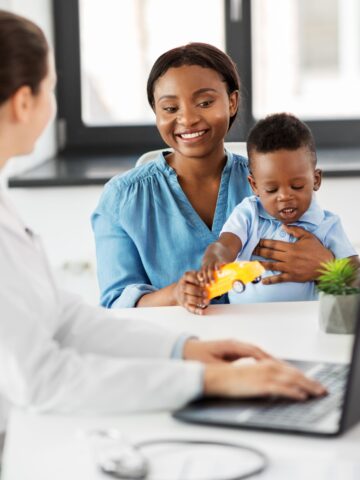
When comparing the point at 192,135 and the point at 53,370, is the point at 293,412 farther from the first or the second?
the point at 192,135

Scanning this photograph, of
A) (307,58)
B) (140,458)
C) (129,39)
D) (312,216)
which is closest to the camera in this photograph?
(140,458)

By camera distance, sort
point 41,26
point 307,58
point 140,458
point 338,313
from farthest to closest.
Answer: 1. point 307,58
2. point 41,26
3. point 338,313
4. point 140,458

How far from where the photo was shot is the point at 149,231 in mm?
2133

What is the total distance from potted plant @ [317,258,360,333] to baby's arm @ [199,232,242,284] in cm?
22

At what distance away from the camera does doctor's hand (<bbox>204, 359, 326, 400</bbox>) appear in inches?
46.0

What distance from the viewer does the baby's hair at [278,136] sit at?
1962 millimetres

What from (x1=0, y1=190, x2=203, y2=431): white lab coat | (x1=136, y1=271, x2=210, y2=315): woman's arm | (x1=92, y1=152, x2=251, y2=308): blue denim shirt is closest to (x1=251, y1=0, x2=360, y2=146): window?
(x1=92, y1=152, x2=251, y2=308): blue denim shirt

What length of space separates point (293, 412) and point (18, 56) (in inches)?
22.0

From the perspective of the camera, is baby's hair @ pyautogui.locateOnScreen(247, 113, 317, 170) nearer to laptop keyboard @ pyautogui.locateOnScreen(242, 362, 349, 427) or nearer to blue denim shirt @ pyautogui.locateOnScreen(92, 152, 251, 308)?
blue denim shirt @ pyautogui.locateOnScreen(92, 152, 251, 308)

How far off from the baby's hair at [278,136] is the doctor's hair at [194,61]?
0.59 feet

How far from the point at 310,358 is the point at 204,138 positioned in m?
0.80

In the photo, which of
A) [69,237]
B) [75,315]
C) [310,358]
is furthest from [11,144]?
[69,237]

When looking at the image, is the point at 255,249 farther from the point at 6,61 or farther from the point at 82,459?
the point at 82,459

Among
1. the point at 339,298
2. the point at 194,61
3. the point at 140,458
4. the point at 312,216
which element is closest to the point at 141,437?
the point at 140,458
